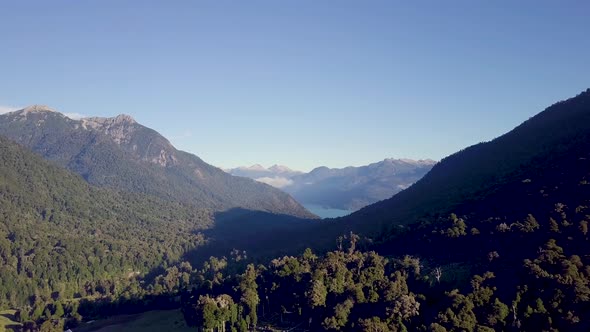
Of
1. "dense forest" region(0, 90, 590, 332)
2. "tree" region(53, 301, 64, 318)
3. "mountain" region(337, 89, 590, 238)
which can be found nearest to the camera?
"dense forest" region(0, 90, 590, 332)

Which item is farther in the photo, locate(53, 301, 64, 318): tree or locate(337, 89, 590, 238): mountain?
locate(53, 301, 64, 318): tree

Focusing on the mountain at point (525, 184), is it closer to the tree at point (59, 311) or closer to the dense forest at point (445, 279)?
the dense forest at point (445, 279)

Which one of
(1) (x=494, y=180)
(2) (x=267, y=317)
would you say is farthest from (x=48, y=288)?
(1) (x=494, y=180)

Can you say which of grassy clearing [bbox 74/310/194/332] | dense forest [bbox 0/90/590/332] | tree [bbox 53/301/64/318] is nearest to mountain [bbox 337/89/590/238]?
dense forest [bbox 0/90/590/332]

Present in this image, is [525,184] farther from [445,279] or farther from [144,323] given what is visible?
[144,323]

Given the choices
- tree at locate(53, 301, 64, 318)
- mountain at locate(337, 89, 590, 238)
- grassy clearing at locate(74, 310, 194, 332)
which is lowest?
grassy clearing at locate(74, 310, 194, 332)

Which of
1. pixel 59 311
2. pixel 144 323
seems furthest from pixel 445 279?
pixel 59 311

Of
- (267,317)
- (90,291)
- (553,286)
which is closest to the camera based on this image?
(553,286)

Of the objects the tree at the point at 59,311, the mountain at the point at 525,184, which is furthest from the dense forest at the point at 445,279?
the mountain at the point at 525,184

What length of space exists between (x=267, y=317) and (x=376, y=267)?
1093 inches

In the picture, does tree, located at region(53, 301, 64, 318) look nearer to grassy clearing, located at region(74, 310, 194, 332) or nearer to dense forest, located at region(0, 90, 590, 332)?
dense forest, located at region(0, 90, 590, 332)

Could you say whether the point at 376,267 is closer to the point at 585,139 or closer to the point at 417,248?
the point at 417,248

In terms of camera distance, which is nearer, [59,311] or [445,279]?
[445,279]

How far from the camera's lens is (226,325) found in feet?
342
